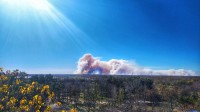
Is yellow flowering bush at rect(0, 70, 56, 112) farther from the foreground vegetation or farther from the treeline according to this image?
the treeline

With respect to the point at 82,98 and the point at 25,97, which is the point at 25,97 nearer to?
the point at 25,97

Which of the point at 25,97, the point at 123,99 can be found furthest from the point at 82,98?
the point at 25,97

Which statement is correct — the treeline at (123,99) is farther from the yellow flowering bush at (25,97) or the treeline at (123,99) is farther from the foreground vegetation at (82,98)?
the yellow flowering bush at (25,97)

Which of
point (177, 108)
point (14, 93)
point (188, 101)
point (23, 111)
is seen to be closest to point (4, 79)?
point (14, 93)

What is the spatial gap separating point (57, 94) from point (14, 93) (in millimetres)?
24267

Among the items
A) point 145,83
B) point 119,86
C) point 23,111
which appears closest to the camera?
point 23,111

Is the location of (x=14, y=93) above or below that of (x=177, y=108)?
Answer: above

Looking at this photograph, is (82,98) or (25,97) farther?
(82,98)

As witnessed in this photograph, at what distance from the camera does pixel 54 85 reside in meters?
32.5

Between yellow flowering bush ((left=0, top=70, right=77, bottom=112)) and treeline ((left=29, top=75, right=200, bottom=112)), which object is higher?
yellow flowering bush ((left=0, top=70, right=77, bottom=112))

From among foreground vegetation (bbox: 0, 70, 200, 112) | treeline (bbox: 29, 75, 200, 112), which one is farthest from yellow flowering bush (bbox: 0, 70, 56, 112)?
treeline (bbox: 29, 75, 200, 112)

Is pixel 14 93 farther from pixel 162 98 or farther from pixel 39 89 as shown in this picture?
pixel 162 98

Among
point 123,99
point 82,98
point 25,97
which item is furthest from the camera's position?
point 82,98

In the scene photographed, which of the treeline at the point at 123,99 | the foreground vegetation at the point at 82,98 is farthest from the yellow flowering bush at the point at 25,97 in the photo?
the treeline at the point at 123,99
